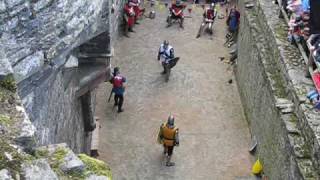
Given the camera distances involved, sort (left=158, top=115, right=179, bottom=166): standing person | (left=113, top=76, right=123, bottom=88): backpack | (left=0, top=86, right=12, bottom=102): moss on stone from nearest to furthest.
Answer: (left=0, top=86, right=12, bottom=102): moss on stone → (left=158, top=115, right=179, bottom=166): standing person → (left=113, top=76, right=123, bottom=88): backpack

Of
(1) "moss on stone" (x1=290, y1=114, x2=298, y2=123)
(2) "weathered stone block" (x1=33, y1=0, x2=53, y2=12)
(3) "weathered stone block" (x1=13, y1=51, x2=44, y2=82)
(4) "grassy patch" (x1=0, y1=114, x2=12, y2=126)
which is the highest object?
(2) "weathered stone block" (x1=33, y1=0, x2=53, y2=12)

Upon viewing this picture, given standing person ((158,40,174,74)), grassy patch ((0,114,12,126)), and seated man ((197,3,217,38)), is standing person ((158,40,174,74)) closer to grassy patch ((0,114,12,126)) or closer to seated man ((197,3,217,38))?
seated man ((197,3,217,38))

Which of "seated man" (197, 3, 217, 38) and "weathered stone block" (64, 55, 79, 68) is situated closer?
"weathered stone block" (64, 55, 79, 68)

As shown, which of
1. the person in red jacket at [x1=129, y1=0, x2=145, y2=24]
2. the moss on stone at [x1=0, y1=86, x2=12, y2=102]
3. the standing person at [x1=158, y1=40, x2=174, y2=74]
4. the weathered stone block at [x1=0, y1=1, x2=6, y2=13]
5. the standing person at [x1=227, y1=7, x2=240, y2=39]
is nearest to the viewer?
the moss on stone at [x1=0, y1=86, x2=12, y2=102]

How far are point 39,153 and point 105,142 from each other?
808 centimetres

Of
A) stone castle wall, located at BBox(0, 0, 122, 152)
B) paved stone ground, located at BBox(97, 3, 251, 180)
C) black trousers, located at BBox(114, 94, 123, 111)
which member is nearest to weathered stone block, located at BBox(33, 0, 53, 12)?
stone castle wall, located at BBox(0, 0, 122, 152)

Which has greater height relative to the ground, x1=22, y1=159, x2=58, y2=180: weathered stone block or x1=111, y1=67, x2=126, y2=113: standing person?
x1=22, y1=159, x2=58, y2=180: weathered stone block

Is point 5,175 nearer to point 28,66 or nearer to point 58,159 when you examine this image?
point 58,159

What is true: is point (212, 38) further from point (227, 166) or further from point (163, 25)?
point (227, 166)

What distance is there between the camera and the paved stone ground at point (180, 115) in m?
11.2

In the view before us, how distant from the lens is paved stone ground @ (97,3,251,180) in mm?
11227

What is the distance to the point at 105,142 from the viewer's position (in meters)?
11.8

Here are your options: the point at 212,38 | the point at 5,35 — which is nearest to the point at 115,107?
the point at 212,38

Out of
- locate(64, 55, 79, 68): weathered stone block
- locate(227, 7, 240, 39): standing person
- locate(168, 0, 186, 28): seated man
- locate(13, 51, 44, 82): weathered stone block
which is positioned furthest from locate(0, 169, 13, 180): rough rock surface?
locate(168, 0, 186, 28): seated man
